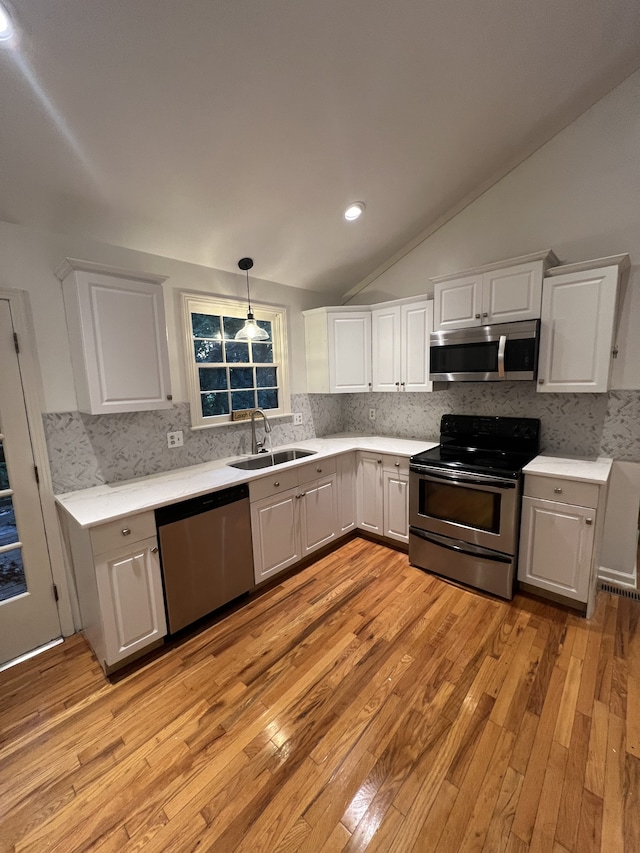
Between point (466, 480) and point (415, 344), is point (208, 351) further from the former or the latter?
point (466, 480)

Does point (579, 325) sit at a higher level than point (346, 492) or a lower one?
higher

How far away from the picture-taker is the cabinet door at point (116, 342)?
190 cm

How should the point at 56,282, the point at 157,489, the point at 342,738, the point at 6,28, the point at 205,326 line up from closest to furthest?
the point at 6,28
the point at 342,738
the point at 56,282
the point at 157,489
the point at 205,326

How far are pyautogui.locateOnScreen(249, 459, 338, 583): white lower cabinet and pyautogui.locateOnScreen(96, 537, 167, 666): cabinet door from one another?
662 millimetres

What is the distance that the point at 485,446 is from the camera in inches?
111

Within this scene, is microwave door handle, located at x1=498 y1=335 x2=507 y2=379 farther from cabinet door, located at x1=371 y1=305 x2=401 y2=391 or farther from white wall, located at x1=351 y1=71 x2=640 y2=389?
cabinet door, located at x1=371 y1=305 x2=401 y2=391

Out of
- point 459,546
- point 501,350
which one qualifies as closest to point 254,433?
point 459,546

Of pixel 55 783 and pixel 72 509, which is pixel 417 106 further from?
pixel 55 783

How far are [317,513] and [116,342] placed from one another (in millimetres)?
1854

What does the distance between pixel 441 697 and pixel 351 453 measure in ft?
5.94

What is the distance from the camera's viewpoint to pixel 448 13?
153cm

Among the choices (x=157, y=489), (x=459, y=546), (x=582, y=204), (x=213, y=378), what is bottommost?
(x=459, y=546)

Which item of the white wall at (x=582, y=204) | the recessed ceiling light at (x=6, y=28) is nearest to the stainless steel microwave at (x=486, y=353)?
the white wall at (x=582, y=204)

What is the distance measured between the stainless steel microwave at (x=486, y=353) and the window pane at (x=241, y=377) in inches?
60.6
